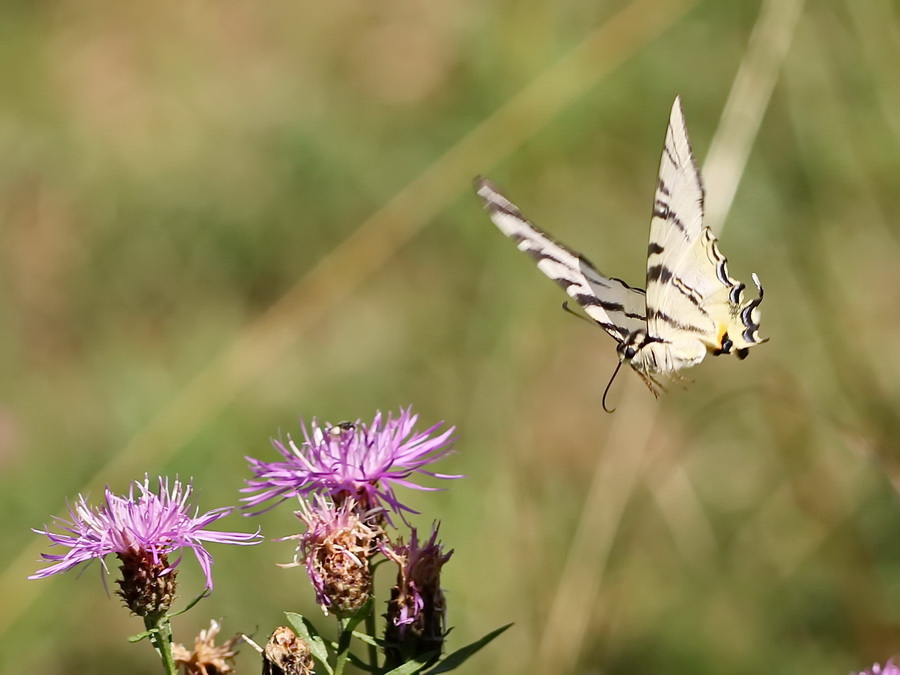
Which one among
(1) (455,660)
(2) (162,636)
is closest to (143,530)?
(2) (162,636)

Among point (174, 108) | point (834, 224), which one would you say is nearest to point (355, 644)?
point (834, 224)

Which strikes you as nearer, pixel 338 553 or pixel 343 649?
pixel 343 649

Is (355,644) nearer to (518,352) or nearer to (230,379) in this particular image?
(230,379)

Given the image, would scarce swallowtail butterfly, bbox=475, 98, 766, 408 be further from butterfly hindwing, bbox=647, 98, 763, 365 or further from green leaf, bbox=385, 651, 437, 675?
green leaf, bbox=385, 651, 437, 675

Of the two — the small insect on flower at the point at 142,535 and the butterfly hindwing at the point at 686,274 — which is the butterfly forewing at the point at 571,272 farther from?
the small insect on flower at the point at 142,535

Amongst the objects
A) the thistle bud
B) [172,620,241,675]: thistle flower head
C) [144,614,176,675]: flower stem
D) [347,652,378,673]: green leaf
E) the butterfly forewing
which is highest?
the butterfly forewing

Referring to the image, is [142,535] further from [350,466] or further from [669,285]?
[669,285]

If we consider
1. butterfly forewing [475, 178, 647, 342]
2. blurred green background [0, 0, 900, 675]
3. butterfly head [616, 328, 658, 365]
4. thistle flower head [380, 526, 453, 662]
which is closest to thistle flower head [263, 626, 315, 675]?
thistle flower head [380, 526, 453, 662]

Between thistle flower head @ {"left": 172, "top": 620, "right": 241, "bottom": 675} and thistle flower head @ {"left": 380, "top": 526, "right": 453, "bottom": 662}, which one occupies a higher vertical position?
thistle flower head @ {"left": 172, "top": 620, "right": 241, "bottom": 675}
